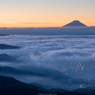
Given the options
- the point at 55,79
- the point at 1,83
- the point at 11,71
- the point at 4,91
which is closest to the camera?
the point at 4,91

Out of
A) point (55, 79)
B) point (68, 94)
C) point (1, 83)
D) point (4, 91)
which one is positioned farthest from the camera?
point (55, 79)

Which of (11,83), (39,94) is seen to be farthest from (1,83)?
(39,94)

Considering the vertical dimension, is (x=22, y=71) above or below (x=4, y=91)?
below

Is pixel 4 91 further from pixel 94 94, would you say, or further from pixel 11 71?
pixel 11 71

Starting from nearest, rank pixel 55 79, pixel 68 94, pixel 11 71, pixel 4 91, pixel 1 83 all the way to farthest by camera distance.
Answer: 1. pixel 4 91
2. pixel 68 94
3. pixel 1 83
4. pixel 11 71
5. pixel 55 79

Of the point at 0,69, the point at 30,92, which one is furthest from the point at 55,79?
the point at 30,92

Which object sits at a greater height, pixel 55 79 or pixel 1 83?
pixel 1 83

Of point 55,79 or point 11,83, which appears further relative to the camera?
point 55,79

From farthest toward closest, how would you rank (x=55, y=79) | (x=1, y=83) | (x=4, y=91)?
(x=55, y=79), (x=1, y=83), (x=4, y=91)

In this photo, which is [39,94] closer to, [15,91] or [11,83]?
[15,91]
